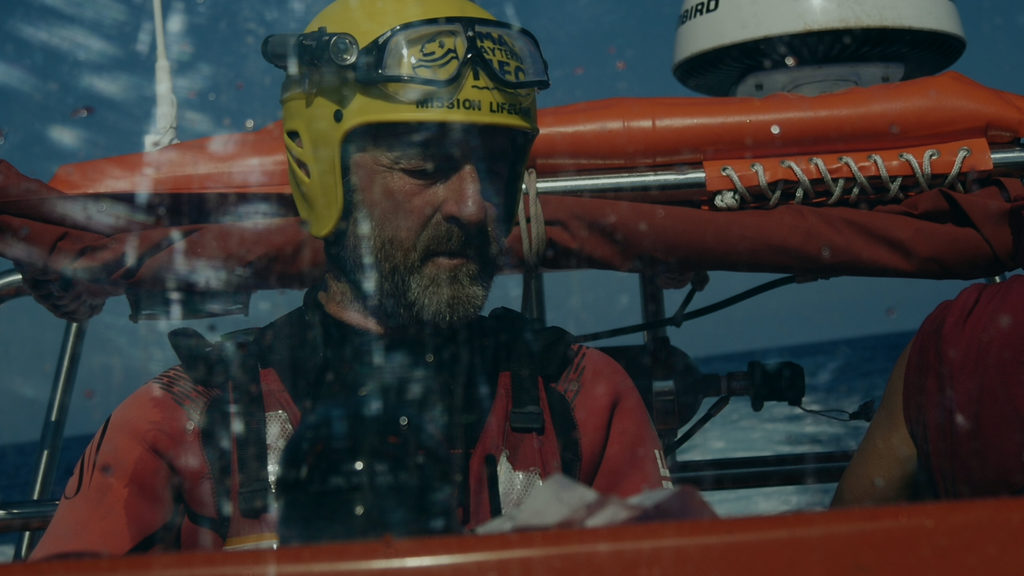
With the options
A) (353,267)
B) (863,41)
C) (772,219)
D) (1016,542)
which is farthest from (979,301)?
(863,41)

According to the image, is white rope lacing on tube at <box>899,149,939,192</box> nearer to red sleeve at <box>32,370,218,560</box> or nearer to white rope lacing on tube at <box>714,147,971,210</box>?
white rope lacing on tube at <box>714,147,971,210</box>

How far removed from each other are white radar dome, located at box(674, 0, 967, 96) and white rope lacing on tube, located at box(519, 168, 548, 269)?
134 cm

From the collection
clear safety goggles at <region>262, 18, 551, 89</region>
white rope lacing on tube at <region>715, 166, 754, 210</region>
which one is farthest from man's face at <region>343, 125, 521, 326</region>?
white rope lacing on tube at <region>715, 166, 754, 210</region>

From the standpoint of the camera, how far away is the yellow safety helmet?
5.74ft

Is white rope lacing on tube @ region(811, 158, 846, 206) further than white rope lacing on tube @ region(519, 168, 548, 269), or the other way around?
white rope lacing on tube @ region(811, 158, 846, 206)

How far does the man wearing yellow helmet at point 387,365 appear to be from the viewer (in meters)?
1.54

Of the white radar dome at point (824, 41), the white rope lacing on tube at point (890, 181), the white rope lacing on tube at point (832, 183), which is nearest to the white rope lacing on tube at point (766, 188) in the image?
the white rope lacing on tube at point (832, 183)

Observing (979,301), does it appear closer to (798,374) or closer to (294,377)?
(798,374)

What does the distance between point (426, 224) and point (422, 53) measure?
0.34m

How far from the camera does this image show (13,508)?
84.9 inches

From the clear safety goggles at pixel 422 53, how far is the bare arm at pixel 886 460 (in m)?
0.96

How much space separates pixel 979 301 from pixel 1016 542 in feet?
3.48

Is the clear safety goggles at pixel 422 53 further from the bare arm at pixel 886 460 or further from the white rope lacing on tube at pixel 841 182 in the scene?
the bare arm at pixel 886 460

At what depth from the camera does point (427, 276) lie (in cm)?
175
